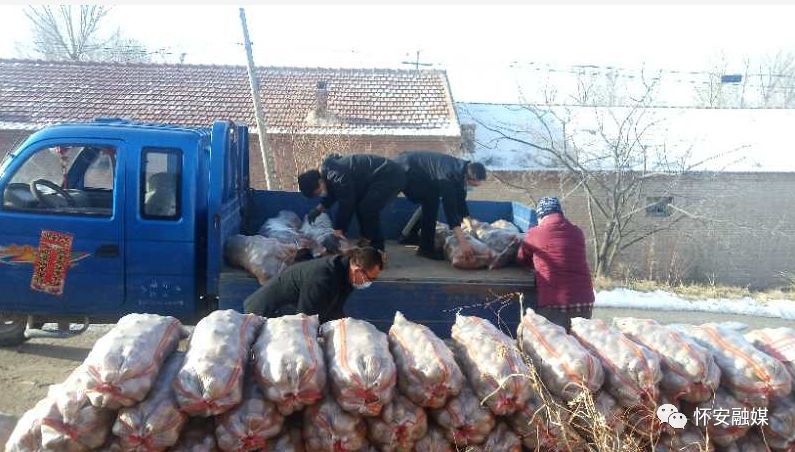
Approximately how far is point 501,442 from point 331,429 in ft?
2.83

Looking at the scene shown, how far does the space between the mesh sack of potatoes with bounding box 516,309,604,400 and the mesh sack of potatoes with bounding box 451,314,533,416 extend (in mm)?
130

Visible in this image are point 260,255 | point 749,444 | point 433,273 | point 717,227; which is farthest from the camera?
point 717,227

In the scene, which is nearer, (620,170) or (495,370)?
(495,370)

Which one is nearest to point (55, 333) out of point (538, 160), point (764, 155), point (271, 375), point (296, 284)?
point (296, 284)

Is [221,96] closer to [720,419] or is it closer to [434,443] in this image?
[434,443]

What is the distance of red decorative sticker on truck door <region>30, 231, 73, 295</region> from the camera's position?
4590mm

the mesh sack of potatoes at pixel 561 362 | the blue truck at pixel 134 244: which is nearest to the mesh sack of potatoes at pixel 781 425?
the mesh sack of potatoes at pixel 561 362

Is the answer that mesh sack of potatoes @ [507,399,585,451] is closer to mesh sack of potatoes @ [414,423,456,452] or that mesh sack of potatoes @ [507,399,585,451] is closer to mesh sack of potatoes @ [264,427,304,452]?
mesh sack of potatoes @ [414,423,456,452]

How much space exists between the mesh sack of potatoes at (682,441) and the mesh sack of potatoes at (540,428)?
1.68 ft

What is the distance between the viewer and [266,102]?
56.2ft

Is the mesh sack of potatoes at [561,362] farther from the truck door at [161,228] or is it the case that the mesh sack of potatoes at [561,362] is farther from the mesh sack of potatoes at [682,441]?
the truck door at [161,228]

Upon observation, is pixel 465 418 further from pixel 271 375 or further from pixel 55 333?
pixel 55 333

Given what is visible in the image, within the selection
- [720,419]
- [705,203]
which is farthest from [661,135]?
[720,419]

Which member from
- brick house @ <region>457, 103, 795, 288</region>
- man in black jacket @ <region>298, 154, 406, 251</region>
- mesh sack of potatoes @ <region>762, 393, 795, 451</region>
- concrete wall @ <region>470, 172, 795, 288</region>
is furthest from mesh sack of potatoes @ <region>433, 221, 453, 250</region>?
concrete wall @ <region>470, 172, 795, 288</region>
